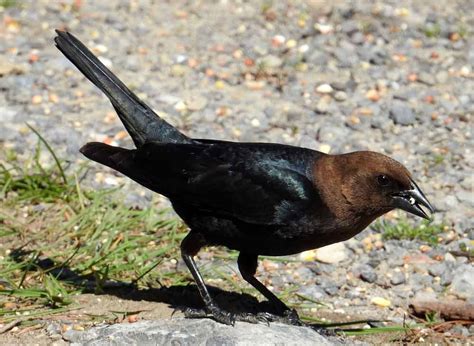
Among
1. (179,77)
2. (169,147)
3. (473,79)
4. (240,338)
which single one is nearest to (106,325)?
(240,338)

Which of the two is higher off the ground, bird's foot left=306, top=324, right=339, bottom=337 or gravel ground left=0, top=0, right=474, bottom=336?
gravel ground left=0, top=0, right=474, bottom=336

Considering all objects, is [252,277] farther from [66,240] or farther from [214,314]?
[66,240]

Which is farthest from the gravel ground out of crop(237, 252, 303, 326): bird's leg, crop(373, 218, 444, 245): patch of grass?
crop(237, 252, 303, 326): bird's leg

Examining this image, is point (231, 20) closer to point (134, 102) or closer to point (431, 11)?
point (431, 11)

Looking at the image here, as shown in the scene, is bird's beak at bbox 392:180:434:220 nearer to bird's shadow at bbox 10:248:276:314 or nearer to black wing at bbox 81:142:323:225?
black wing at bbox 81:142:323:225

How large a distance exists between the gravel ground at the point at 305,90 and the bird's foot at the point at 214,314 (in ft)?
2.95

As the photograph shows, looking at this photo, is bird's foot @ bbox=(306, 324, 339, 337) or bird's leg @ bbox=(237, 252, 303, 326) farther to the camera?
bird's leg @ bbox=(237, 252, 303, 326)

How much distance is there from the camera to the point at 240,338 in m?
4.34

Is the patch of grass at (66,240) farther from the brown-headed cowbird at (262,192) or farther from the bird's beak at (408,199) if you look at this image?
the bird's beak at (408,199)

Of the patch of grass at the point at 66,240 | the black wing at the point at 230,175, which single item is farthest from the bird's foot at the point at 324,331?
the patch of grass at the point at 66,240

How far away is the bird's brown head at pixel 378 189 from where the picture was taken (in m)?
4.49

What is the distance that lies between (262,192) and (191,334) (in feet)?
2.61

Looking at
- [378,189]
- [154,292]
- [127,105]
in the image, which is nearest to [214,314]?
[154,292]

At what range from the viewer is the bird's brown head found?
449 centimetres
